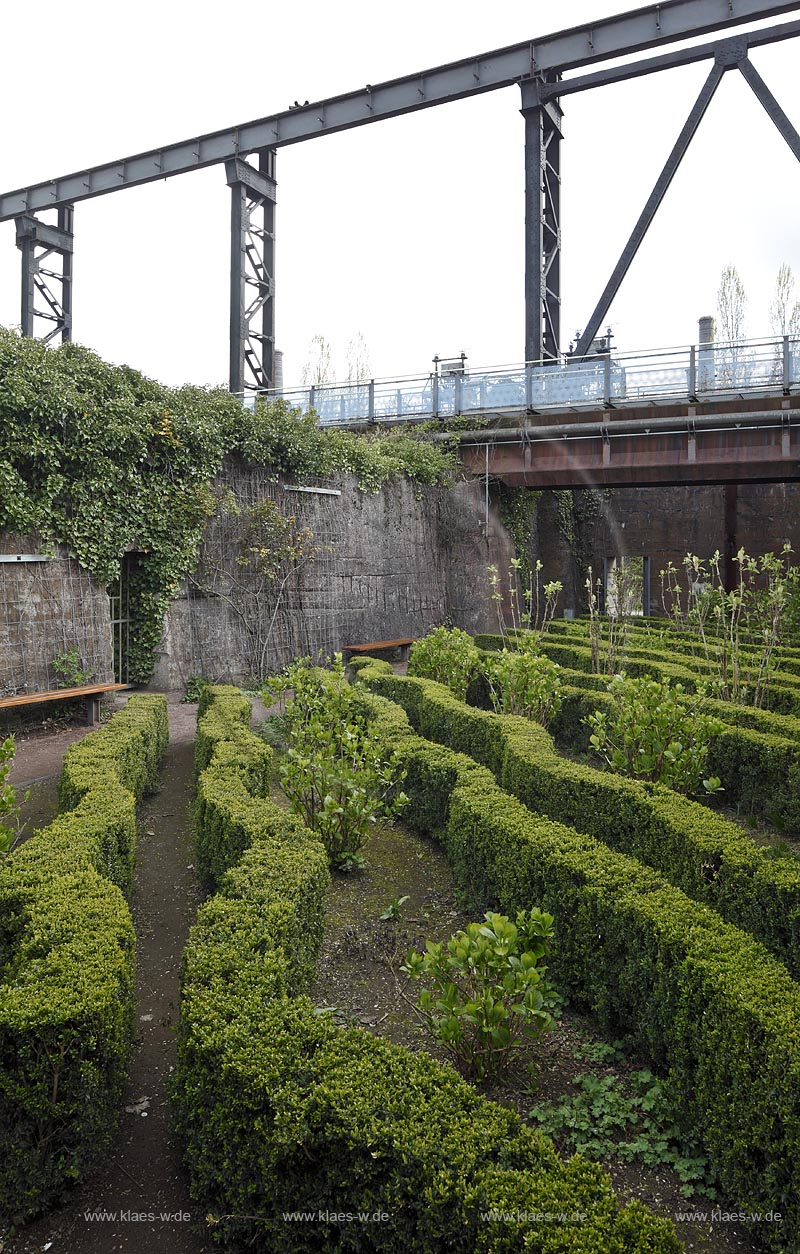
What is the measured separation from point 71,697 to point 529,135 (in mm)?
16479

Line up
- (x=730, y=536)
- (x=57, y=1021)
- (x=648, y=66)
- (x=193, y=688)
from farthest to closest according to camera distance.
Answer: (x=730, y=536), (x=648, y=66), (x=193, y=688), (x=57, y=1021)

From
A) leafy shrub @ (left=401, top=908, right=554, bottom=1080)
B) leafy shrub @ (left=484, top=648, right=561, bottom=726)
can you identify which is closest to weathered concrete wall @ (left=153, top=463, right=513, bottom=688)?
leafy shrub @ (left=484, top=648, right=561, bottom=726)

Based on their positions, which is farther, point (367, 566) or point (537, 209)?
point (537, 209)

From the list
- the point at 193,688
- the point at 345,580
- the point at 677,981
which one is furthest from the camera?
the point at 345,580

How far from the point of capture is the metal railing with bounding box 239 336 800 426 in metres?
15.0

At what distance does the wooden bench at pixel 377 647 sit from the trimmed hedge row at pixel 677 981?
29.1 ft

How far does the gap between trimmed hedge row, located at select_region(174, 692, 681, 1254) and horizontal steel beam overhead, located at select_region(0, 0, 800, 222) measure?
66.8 feet

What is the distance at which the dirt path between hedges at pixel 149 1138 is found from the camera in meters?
2.87

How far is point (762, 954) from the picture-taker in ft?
11.6

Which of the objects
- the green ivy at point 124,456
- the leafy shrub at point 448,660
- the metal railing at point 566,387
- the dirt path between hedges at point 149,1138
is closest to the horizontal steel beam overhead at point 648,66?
the metal railing at point 566,387

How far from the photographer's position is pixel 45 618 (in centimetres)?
1038

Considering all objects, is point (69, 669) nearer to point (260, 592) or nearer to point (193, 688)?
point (193, 688)

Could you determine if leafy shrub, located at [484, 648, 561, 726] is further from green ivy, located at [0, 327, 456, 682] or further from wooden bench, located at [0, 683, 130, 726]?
green ivy, located at [0, 327, 456, 682]

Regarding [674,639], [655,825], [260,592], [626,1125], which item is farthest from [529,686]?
[626,1125]
